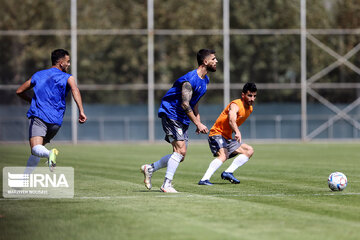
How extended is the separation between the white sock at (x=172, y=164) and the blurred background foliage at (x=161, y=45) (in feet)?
87.7

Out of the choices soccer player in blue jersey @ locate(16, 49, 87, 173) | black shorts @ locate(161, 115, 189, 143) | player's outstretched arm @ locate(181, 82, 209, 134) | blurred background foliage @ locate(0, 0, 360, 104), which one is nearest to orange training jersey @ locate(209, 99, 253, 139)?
black shorts @ locate(161, 115, 189, 143)

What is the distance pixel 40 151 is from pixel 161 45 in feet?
91.9

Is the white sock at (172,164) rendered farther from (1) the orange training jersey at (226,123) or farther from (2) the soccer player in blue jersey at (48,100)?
(1) the orange training jersey at (226,123)

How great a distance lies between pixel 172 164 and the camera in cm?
1039

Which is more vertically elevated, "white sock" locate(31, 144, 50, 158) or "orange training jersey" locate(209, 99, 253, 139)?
"orange training jersey" locate(209, 99, 253, 139)

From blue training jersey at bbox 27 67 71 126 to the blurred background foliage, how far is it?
1054 inches

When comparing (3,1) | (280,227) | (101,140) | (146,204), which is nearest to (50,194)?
(146,204)

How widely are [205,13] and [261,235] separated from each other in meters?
32.2

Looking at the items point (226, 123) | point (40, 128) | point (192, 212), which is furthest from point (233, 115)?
point (192, 212)

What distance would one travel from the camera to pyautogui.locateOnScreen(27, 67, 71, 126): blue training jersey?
10.3 metres

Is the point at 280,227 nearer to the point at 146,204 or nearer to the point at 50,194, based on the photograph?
the point at 146,204

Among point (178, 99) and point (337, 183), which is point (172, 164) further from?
point (337, 183)

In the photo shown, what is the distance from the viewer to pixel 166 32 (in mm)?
37531

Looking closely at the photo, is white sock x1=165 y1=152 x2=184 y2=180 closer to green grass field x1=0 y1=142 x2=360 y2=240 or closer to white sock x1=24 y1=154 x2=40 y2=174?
green grass field x1=0 y1=142 x2=360 y2=240
